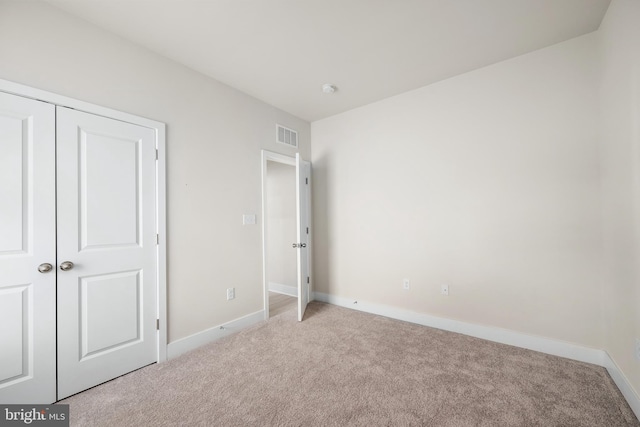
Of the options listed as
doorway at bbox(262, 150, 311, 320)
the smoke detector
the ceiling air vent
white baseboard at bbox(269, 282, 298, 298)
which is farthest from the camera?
white baseboard at bbox(269, 282, 298, 298)

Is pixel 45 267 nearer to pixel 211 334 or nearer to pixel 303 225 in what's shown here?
pixel 211 334

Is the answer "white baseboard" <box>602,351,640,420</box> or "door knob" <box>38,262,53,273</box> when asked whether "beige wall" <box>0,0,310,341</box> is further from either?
"white baseboard" <box>602,351,640,420</box>

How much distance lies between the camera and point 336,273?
3879 millimetres

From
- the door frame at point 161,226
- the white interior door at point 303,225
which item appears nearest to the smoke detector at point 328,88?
the white interior door at point 303,225

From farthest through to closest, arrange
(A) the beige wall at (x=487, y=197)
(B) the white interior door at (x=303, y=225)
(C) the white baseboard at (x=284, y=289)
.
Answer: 1. (C) the white baseboard at (x=284, y=289)
2. (B) the white interior door at (x=303, y=225)
3. (A) the beige wall at (x=487, y=197)

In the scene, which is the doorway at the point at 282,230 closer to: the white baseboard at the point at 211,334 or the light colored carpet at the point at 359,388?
the white baseboard at the point at 211,334

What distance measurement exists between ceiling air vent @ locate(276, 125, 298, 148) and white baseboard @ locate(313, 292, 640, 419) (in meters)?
2.52

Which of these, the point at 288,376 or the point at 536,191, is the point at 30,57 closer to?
the point at 288,376

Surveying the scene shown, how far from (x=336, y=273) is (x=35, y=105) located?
3.48m

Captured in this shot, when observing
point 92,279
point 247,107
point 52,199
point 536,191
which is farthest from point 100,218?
point 536,191

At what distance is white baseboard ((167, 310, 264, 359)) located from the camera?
244 centimetres

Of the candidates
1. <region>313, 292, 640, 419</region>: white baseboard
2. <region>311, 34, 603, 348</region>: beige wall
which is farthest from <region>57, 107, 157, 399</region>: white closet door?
<region>313, 292, 640, 419</region>: white baseboard
